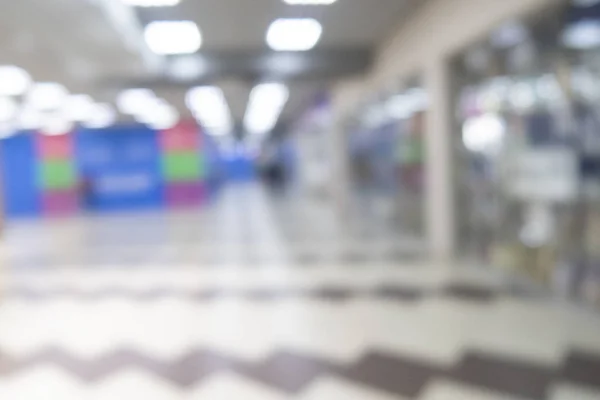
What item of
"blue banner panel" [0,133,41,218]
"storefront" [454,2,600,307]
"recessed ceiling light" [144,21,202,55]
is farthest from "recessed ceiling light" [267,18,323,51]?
"blue banner panel" [0,133,41,218]

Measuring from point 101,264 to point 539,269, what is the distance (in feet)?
16.8

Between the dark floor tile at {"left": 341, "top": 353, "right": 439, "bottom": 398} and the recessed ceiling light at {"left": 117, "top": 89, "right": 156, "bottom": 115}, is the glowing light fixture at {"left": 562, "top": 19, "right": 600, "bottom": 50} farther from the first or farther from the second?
the recessed ceiling light at {"left": 117, "top": 89, "right": 156, "bottom": 115}

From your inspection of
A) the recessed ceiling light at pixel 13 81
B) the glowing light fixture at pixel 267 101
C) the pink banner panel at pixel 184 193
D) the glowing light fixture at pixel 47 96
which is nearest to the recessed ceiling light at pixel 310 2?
the glowing light fixture at pixel 267 101

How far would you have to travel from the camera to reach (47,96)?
10555mm

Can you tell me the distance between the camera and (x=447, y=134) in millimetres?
5898

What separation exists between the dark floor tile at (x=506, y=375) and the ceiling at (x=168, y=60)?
4023 millimetres

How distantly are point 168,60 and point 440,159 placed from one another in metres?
4.29

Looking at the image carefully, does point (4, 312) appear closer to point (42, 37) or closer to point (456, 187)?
point (42, 37)

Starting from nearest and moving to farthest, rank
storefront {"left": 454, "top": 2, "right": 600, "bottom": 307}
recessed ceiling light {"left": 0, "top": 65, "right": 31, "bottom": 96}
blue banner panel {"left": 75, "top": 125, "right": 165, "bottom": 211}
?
storefront {"left": 454, "top": 2, "right": 600, "bottom": 307} → recessed ceiling light {"left": 0, "top": 65, "right": 31, "bottom": 96} → blue banner panel {"left": 75, "top": 125, "right": 165, "bottom": 211}

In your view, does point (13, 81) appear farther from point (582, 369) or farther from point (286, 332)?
point (582, 369)

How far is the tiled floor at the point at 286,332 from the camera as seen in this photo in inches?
108

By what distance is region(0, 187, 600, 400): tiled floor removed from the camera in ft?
9.04

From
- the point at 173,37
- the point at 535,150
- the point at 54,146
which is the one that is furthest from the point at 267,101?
the point at 535,150

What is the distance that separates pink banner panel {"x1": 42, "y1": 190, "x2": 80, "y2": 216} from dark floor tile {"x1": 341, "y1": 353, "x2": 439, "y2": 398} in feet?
50.2
